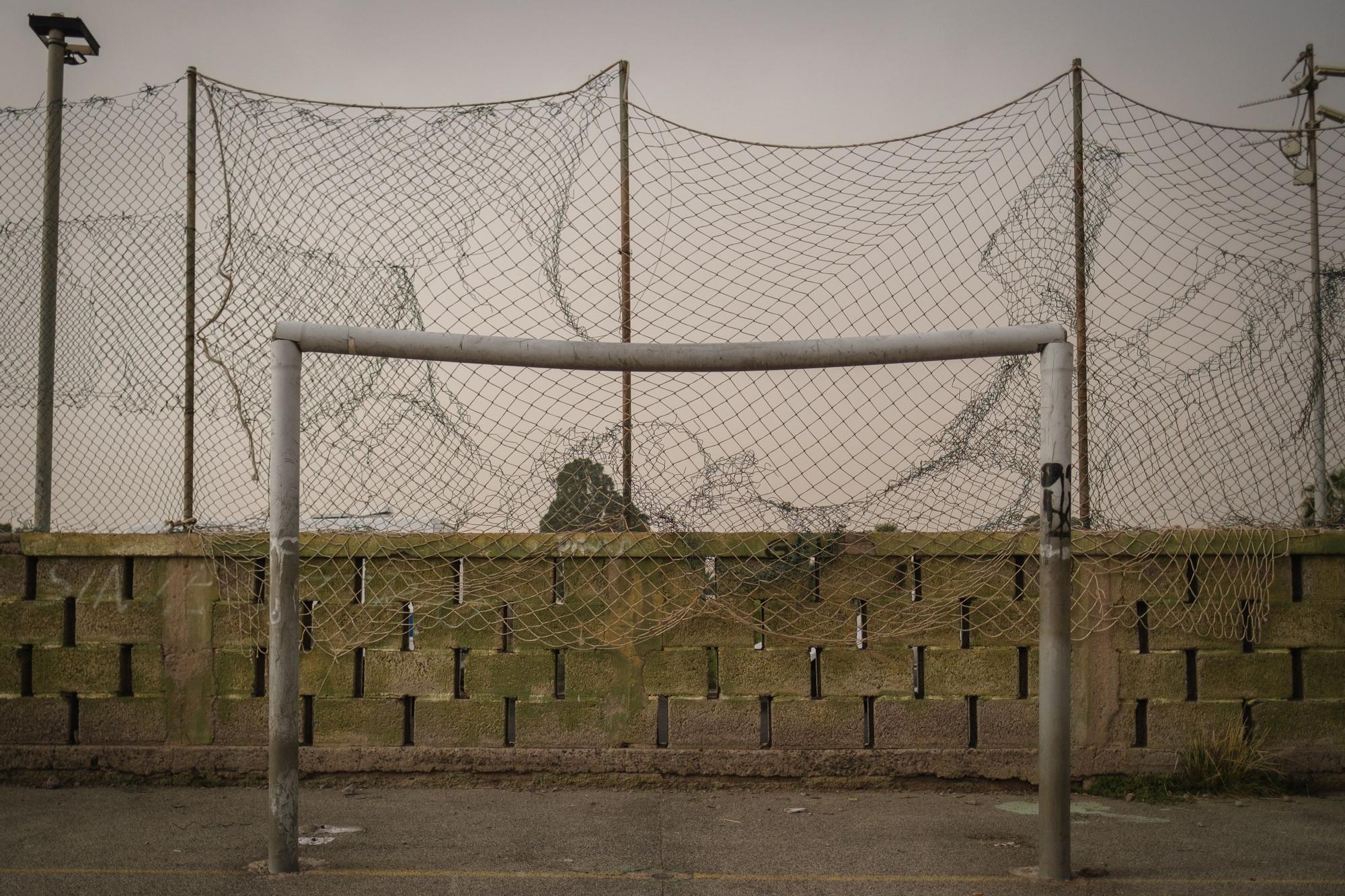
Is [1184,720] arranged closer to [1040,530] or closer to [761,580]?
[1040,530]

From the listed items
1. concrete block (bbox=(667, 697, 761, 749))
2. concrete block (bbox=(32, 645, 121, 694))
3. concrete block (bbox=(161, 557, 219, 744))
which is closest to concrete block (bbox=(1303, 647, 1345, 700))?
concrete block (bbox=(667, 697, 761, 749))

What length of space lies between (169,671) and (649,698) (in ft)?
9.20

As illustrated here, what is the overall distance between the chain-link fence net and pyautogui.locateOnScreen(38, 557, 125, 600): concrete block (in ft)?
0.79

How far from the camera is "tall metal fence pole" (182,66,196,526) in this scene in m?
5.53

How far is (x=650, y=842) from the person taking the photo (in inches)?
175

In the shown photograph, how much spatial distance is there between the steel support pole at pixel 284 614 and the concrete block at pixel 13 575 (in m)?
2.75

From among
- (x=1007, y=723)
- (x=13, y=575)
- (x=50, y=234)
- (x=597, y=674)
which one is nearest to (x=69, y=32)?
(x=50, y=234)

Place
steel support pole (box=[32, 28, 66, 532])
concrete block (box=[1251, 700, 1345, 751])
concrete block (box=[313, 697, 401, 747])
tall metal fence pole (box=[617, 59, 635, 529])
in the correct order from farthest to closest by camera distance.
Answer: steel support pole (box=[32, 28, 66, 532]) → concrete block (box=[313, 697, 401, 747]) → concrete block (box=[1251, 700, 1345, 751]) → tall metal fence pole (box=[617, 59, 635, 529])

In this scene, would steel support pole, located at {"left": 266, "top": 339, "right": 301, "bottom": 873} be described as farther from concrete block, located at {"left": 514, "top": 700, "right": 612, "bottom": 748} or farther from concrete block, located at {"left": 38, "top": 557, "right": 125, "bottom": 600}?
concrete block, located at {"left": 38, "top": 557, "right": 125, "bottom": 600}

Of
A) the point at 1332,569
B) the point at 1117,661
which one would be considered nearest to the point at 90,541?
the point at 1117,661

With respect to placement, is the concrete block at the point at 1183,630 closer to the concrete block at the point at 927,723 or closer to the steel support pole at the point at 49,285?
the concrete block at the point at 927,723

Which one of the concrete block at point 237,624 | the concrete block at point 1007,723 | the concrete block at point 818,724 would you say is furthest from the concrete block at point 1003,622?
the concrete block at point 237,624

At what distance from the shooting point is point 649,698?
549 centimetres

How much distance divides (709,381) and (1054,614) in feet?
6.99
